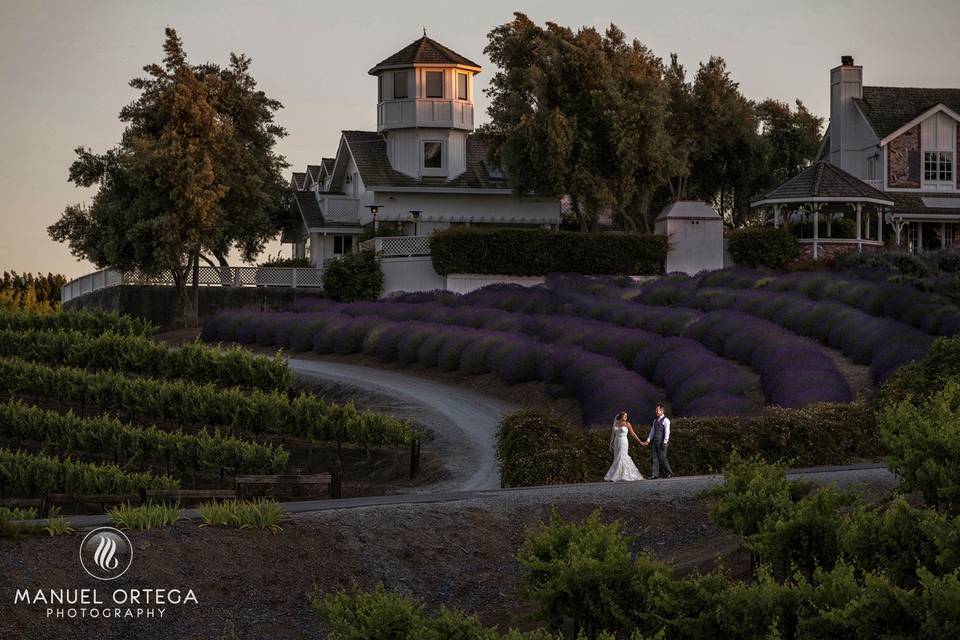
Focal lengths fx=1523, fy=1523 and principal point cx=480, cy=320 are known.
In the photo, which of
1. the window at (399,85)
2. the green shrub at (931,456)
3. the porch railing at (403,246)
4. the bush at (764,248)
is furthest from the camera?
the window at (399,85)

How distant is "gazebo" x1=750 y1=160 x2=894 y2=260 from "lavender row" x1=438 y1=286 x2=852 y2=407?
1122 cm

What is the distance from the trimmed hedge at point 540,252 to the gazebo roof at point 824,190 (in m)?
5.14

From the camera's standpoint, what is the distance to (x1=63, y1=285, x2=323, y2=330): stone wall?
5872 cm

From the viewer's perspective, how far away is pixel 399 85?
6531 centimetres

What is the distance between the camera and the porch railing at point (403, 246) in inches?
2227

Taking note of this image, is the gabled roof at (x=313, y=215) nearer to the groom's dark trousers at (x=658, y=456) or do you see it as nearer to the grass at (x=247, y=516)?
the groom's dark trousers at (x=658, y=456)

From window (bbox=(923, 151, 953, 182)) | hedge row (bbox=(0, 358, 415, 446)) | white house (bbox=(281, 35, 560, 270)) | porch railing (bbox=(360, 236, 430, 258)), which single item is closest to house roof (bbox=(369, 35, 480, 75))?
white house (bbox=(281, 35, 560, 270))

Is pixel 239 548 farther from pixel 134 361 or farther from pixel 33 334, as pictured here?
pixel 33 334

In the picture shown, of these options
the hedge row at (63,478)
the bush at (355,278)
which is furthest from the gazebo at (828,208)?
the hedge row at (63,478)

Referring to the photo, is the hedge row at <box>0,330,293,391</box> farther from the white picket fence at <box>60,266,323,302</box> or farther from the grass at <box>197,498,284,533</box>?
the grass at <box>197,498,284,533</box>

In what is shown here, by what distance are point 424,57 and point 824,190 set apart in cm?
1808

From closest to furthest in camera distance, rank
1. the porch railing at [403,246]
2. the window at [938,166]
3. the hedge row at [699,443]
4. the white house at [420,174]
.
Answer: the hedge row at [699,443]
the porch railing at [403,246]
the window at [938,166]
the white house at [420,174]

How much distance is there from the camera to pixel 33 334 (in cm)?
4688

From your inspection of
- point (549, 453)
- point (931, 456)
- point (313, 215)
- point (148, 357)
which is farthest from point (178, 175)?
point (931, 456)
